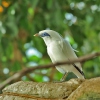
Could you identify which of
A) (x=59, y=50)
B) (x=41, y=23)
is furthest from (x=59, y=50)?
(x=41, y=23)

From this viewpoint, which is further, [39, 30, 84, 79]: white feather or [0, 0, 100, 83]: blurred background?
[0, 0, 100, 83]: blurred background

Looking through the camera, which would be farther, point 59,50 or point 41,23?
point 41,23

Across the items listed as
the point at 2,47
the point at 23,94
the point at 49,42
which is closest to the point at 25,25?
the point at 2,47

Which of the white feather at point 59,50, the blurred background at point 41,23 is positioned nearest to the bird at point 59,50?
the white feather at point 59,50

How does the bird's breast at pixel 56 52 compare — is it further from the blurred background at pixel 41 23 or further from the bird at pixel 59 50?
the blurred background at pixel 41 23

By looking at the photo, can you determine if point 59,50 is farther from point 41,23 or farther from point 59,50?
point 41,23

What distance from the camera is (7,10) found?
5.16 metres

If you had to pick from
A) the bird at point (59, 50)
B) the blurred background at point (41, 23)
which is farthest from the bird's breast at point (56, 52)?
the blurred background at point (41, 23)

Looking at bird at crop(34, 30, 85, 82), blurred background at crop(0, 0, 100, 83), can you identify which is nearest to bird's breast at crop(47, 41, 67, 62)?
bird at crop(34, 30, 85, 82)

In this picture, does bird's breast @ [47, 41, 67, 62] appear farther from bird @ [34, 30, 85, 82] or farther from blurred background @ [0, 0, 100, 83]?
blurred background @ [0, 0, 100, 83]

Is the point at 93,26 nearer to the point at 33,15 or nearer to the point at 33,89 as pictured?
the point at 33,15

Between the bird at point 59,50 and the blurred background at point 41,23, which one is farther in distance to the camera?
the blurred background at point 41,23

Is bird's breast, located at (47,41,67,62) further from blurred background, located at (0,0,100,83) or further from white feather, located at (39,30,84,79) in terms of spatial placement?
blurred background, located at (0,0,100,83)

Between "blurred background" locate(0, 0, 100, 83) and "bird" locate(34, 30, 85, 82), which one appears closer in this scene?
"bird" locate(34, 30, 85, 82)
